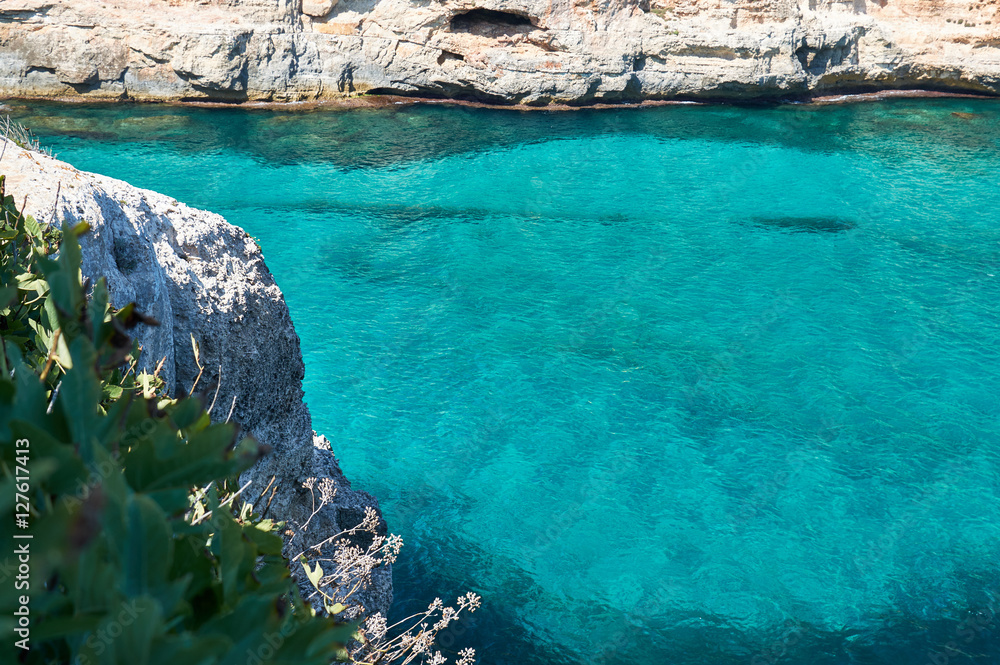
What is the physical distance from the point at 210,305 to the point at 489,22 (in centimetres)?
1199

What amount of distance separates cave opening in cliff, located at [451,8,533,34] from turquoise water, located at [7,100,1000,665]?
2049 mm

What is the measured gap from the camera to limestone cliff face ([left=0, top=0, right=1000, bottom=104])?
533 inches

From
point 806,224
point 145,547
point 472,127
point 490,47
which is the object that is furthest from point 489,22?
point 145,547

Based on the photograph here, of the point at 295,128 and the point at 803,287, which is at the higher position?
the point at 295,128

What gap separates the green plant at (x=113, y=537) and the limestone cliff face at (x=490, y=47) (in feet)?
45.7

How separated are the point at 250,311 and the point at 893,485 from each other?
16.3 ft

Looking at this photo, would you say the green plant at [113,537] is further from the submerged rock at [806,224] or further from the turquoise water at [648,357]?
the submerged rock at [806,224]

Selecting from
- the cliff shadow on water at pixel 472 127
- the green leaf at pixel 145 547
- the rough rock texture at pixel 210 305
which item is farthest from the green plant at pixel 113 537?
the cliff shadow on water at pixel 472 127

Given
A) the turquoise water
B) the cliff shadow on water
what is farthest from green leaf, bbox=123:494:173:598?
the cliff shadow on water

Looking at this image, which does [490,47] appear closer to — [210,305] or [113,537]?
[210,305]

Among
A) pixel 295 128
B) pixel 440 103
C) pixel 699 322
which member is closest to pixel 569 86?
pixel 440 103

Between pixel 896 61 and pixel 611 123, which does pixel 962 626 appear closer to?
pixel 611 123

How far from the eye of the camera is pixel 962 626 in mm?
5008

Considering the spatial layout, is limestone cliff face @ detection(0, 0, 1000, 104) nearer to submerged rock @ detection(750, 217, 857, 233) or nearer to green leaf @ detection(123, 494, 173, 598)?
submerged rock @ detection(750, 217, 857, 233)
